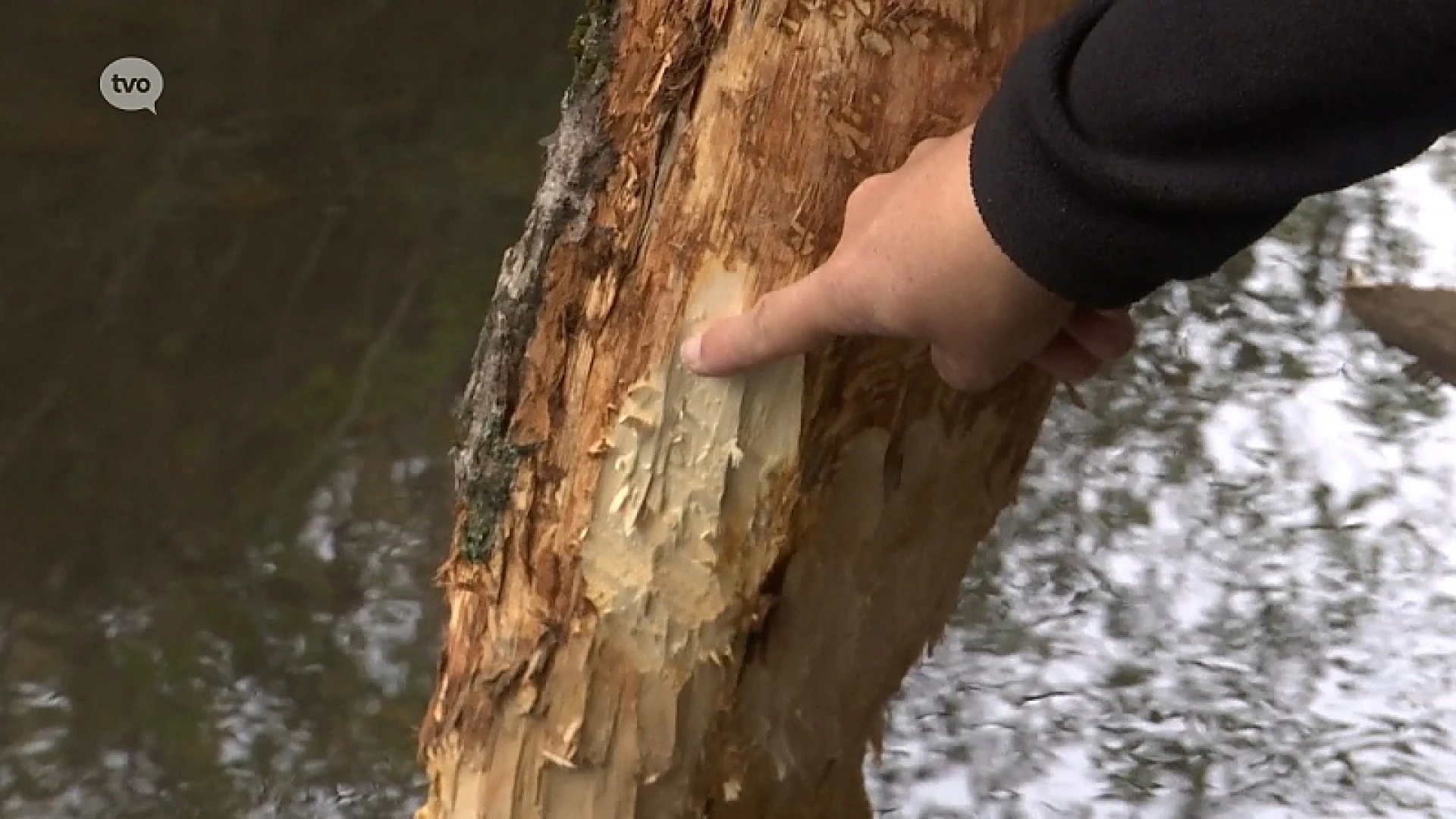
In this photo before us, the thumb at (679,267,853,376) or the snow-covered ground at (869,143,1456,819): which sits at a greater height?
the thumb at (679,267,853,376)

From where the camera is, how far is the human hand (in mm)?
580

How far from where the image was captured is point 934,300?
60 centimetres

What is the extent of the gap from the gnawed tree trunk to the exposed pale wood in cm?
134

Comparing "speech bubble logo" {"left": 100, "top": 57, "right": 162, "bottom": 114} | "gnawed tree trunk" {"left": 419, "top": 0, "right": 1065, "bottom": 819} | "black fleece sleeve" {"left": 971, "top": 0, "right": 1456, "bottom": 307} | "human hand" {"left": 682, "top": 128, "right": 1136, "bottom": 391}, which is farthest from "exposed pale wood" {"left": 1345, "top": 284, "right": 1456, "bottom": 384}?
"speech bubble logo" {"left": 100, "top": 57, "right": 162, "bottom": 114}

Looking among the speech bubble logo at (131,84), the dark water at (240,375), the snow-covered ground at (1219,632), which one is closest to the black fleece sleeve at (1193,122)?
the snow-covered ground at (1219,632)

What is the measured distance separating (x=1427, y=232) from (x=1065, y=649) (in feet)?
3.57

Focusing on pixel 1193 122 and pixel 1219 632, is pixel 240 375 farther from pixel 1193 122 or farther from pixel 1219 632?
pixel 1193 122

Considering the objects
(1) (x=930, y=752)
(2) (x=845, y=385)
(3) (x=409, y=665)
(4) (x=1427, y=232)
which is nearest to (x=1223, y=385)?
(4) (x=1427, y=232)

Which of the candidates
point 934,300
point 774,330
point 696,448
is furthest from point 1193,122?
point 696,448

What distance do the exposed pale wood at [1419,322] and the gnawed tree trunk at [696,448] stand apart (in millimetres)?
1343

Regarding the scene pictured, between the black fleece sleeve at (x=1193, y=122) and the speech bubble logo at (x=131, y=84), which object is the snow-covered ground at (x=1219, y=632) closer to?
the black fleece sleeve at (x=1193, y=122)

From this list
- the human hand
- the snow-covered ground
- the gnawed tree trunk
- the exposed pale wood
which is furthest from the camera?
the exposed pale wood

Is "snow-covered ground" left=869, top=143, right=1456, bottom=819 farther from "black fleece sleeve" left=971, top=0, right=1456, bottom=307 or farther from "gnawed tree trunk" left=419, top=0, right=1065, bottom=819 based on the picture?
"black fleece sleeve" left=971, top=0, right=1456, bottom=307

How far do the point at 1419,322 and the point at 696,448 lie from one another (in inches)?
63.5
